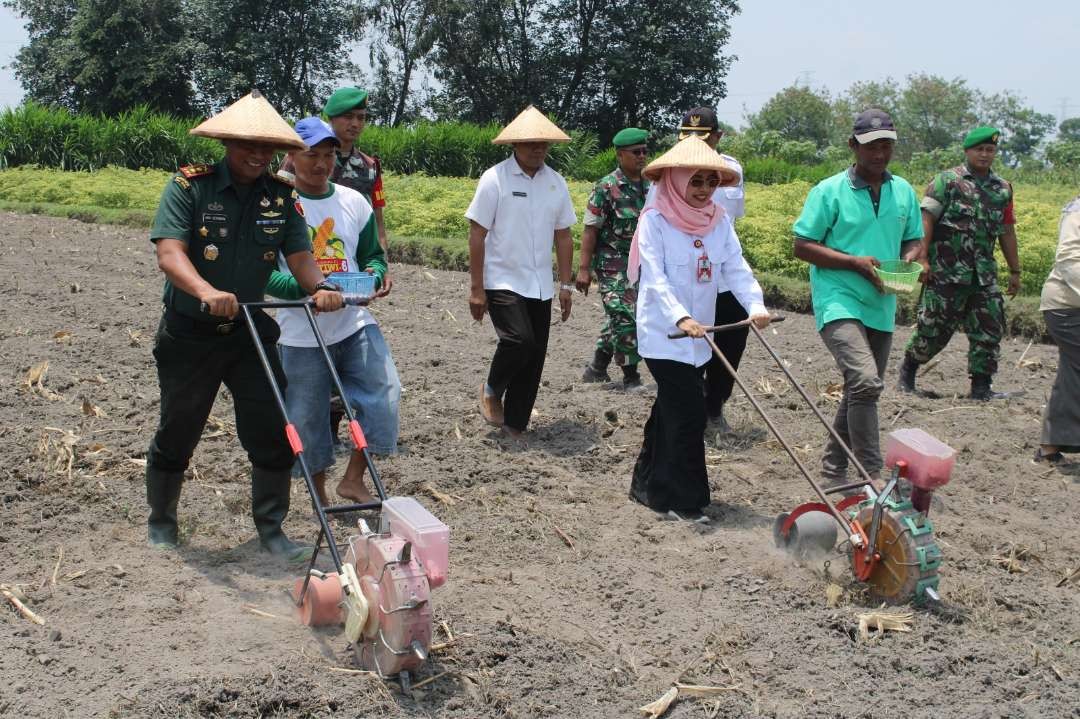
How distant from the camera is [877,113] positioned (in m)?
5.91

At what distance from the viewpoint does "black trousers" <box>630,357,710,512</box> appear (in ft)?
18.3

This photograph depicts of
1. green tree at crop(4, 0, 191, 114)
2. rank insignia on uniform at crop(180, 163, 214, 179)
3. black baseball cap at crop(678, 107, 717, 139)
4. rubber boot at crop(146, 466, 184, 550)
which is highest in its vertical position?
green tree at crop(4, 0, 191, 114)

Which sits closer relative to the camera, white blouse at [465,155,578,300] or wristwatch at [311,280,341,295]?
wristwatch at [311,280,341,295]

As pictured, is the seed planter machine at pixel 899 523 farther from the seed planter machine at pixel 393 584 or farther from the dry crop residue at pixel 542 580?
the seed planter machine at pixel 393 584

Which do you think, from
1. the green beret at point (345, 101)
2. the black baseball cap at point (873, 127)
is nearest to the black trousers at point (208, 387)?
the green beret at point (345, 101)

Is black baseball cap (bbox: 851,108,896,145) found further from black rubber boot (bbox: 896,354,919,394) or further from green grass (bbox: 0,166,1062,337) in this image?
green grass (bbox: 0,166,1062,337)

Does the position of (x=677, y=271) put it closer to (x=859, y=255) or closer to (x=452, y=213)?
(x=859, y=255)

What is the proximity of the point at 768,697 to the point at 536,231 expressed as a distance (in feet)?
11.7

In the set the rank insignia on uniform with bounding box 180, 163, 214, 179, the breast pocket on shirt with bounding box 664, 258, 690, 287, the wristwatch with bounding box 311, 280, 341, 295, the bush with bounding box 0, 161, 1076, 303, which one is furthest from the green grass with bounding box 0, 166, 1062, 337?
the rank insignia on uniform with bounding box 180, 163, 214, 179

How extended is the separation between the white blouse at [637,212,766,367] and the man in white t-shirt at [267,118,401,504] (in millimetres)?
1230

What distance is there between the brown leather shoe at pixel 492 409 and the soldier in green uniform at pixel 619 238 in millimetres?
1128

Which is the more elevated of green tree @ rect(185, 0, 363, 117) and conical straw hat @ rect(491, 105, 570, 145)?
green tree @ rect(185, 0, 363, 117)

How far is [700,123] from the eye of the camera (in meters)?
7.36

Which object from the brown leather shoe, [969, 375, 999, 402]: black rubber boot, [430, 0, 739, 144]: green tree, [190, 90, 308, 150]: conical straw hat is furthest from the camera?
[430, 0, 739, 144]: green tree
